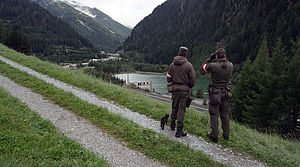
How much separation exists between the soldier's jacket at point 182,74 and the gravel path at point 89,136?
8.53ft

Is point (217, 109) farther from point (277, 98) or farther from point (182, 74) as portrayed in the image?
point (277, 98)

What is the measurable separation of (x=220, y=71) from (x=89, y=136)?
15.6 ft

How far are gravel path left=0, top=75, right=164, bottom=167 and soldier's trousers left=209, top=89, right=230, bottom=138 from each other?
2530 millimetres

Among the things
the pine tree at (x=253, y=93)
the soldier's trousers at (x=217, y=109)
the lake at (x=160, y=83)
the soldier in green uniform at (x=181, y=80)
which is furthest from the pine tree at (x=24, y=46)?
the lake at (x=160, y=83)

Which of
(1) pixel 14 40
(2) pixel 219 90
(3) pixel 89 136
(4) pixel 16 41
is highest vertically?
(1) pixel 14 40

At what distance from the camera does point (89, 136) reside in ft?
16.1

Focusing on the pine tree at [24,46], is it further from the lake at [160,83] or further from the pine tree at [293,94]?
the lake at [160,83]

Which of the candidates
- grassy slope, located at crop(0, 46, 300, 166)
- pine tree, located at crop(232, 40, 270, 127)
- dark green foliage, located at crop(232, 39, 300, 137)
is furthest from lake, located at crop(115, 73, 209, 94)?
grassy slope, located at crop(0, 46, 300, 166)

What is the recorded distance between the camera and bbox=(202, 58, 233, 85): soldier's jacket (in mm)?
5496

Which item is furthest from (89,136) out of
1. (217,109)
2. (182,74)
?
(217,109)

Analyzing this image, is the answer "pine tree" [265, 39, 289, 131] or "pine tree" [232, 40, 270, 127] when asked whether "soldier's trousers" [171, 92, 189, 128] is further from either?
"pine tree" [265, 39, 289, 131]

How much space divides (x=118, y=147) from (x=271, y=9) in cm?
25774

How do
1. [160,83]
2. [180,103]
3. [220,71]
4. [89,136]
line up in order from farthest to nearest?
[160,83] < [180,103] < [220,71] < [89,136]

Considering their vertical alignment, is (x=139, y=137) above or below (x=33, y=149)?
below
